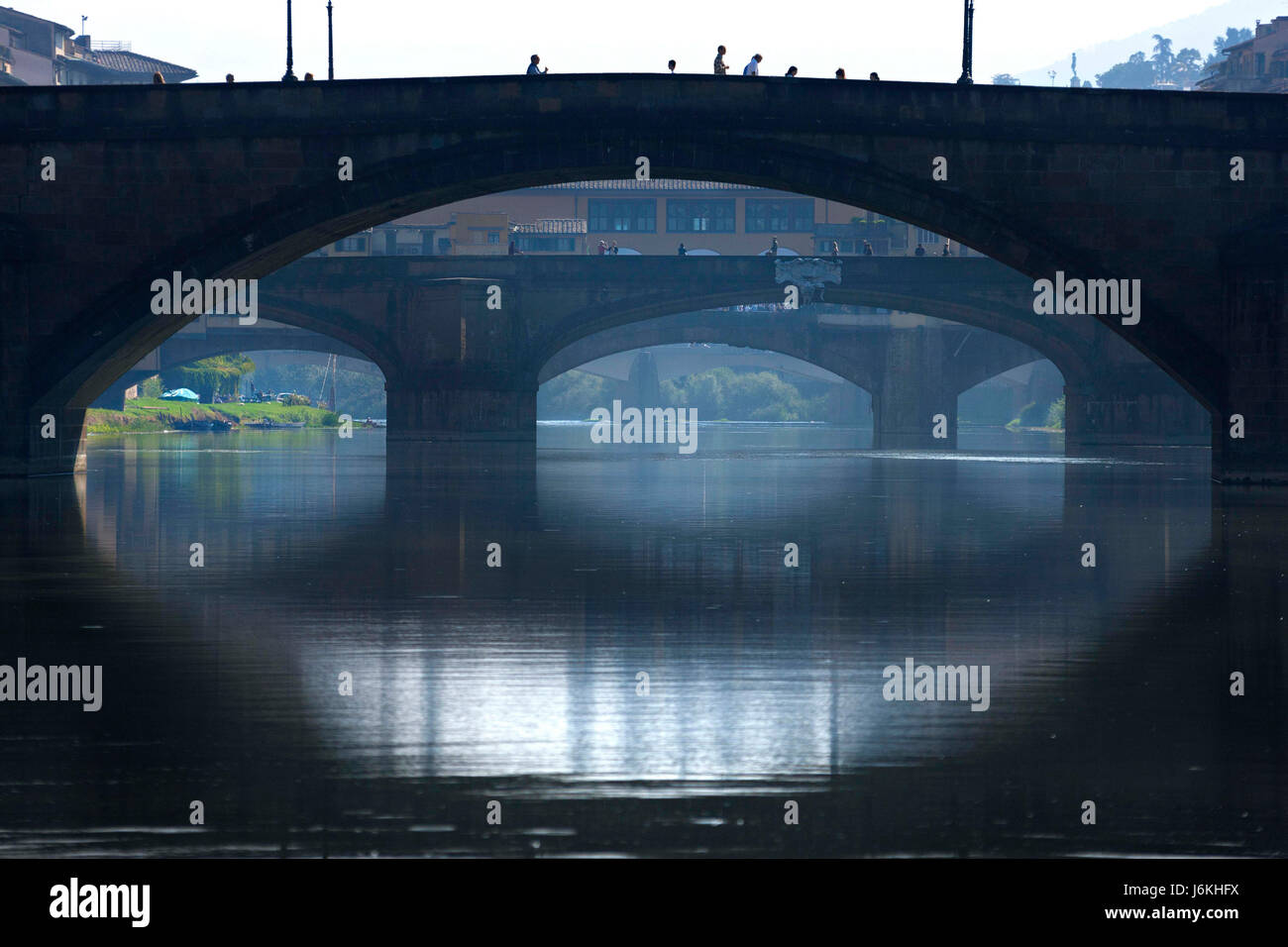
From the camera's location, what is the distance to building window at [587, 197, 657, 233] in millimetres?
96188

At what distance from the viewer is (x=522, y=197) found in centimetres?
10088

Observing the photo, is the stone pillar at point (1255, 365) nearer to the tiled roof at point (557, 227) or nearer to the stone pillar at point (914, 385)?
the stone pillar at point (914, 385)

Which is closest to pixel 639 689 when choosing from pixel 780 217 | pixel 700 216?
pixel 780 217

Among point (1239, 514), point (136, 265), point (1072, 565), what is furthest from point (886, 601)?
point (136, 265)

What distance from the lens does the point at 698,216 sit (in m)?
95.4

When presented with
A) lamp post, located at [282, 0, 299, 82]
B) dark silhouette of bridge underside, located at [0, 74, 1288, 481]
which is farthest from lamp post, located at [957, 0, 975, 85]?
lamp post, located at [282, 0, 299, 82]

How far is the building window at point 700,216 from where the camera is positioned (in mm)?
94688

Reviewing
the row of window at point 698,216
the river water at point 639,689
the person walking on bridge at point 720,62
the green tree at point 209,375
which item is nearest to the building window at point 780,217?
the row of window at point 698,216

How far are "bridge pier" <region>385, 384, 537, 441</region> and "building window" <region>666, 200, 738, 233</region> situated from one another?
46.2 metres

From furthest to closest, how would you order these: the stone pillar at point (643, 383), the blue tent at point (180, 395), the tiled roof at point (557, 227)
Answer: the stone pillar at point (643, 383), the tiled roof at point (557, 227), the blue tent at point (180, 395)

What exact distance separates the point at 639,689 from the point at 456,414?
43.6 m

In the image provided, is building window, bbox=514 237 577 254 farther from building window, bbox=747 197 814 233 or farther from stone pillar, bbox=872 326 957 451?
stone pillar, bbox=872 326 957 451

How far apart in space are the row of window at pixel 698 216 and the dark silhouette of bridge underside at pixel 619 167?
219ft
